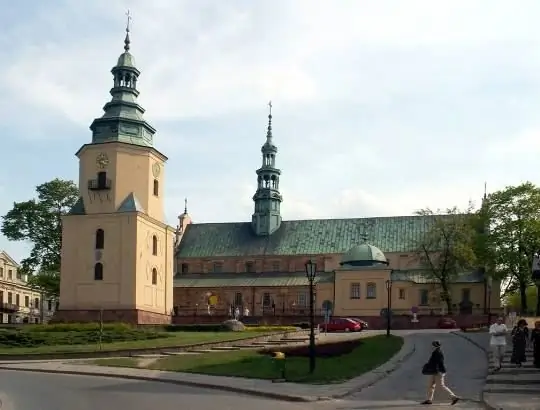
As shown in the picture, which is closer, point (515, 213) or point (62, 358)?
point (62, 358)

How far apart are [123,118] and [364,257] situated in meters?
27.5

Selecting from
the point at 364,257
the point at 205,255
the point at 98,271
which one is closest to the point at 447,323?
the point at 364,257

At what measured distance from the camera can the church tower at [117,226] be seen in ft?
213

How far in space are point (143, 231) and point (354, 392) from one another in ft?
146

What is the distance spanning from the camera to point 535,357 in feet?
86.6

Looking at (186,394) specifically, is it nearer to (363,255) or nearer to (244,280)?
(363,255)

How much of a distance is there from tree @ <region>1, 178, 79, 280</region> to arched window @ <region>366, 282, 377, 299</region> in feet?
94.0

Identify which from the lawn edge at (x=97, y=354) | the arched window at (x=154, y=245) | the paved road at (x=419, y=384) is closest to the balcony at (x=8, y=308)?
the arched window at (x=154, y=245)

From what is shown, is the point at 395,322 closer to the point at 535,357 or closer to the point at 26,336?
the point at 26,336

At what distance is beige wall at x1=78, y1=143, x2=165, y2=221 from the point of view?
219ft

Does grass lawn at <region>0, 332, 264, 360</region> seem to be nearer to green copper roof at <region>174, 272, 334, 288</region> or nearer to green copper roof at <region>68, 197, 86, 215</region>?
green copper roof at <region>68, 197, 86, 215</region>

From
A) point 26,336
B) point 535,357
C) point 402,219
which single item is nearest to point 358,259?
point 402,219

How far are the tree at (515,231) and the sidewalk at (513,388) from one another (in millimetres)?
44639

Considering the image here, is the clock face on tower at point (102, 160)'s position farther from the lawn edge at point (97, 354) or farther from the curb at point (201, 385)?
the curb at point (201, 385)
